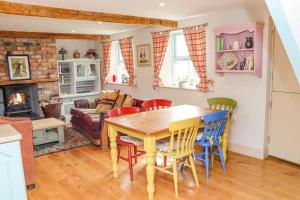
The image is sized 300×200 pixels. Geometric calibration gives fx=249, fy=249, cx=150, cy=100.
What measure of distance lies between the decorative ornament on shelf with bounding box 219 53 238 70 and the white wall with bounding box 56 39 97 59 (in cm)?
484

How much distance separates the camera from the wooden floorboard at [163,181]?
2.85m

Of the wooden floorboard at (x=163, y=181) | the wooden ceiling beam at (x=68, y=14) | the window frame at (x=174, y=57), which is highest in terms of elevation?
the wooden ceiling beam at (x=68, y=14)

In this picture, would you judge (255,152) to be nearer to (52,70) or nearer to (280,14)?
(280,14)

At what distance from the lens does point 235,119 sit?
4.11 meters

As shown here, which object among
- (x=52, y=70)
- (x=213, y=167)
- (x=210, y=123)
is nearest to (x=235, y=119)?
(x=213, y=167)

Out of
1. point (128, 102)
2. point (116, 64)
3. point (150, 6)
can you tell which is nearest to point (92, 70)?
point (116, 64)

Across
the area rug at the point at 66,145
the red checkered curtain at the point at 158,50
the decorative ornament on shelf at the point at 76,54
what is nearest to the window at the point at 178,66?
the red checkered curtain at the point at 158,50

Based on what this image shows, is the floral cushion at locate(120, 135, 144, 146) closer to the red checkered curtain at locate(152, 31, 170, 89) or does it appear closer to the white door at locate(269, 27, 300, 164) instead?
the white door at locate(269, 27, 300, 164)

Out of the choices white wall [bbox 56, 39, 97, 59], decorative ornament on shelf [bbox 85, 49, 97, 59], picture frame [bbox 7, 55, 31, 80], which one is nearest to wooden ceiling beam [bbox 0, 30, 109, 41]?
picture frame [bbox 7, 55, 31, 80]

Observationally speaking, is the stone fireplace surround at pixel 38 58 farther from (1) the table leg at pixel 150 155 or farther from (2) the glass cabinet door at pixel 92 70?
(1) the table leg at pixel 150 155

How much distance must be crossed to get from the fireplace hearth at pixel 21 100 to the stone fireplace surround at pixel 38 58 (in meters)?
0.18

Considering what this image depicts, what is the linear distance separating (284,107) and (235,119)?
769 mm

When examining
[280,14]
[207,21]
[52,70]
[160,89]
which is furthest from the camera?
[52,70]

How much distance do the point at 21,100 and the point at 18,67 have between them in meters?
0.86
